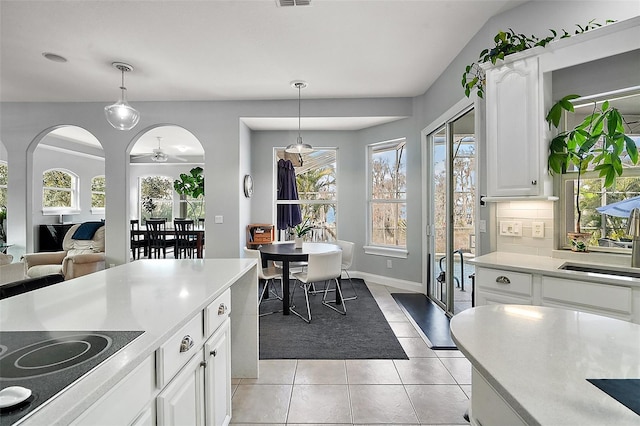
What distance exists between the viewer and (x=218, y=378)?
59.4 inches

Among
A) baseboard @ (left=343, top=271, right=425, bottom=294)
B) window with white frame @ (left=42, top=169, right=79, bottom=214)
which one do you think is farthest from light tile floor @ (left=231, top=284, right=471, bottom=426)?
window with white frame @ (left=42, top=169, right=79, bottom=214)

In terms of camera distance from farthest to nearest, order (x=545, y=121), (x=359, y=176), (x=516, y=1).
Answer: (x=359, y=176) < (x=516, y=1) < (x=545, y=121)

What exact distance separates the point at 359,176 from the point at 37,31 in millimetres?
4167

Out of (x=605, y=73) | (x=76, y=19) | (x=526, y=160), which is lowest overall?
(x=526, y=160)

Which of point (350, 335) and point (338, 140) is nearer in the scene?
point (350, 335)

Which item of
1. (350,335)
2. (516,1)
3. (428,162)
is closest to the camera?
(516,1)

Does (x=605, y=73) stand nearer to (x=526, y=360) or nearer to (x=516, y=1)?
(x=516, y=1)

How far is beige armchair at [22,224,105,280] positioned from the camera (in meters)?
3.99

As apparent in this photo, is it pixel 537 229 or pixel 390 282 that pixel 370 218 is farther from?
pixel 537 229

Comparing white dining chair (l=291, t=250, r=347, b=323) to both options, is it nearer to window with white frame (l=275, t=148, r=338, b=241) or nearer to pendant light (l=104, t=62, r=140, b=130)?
window with white frame (l=275, t=148, r=338, b=241)

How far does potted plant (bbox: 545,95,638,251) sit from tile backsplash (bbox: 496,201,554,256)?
0.47ft

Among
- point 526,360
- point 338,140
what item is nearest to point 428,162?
point 338,140

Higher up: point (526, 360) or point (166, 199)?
point (166, 199)

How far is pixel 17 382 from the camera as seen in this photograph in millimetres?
638
